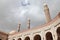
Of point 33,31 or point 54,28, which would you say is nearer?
point 54,28

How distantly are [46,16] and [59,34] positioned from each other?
14.0 m

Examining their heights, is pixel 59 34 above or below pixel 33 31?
below

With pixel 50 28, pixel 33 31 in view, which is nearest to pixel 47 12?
pixel 33 31

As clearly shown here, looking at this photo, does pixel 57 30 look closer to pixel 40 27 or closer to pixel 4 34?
pixel 40 27

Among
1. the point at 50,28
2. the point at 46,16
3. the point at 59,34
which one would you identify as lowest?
the point at 59,34

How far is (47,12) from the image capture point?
33.6 metres

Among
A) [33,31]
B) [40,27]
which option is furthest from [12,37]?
[40,27]

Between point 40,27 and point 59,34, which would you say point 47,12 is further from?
point 59,34

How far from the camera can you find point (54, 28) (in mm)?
19906

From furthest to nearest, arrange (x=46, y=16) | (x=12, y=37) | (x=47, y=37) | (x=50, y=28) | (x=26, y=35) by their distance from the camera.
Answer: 1. (x=46, y=16)
2. (x=12, y=37)
3. (x=26, y=35)
4. (x=47, y=37)
5. (x=50, y=28)

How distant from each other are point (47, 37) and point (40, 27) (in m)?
2.23

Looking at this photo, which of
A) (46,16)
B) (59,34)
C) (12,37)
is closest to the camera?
(59,34)

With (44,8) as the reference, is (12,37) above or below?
below

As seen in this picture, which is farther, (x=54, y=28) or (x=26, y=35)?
(x=26, y=35)
